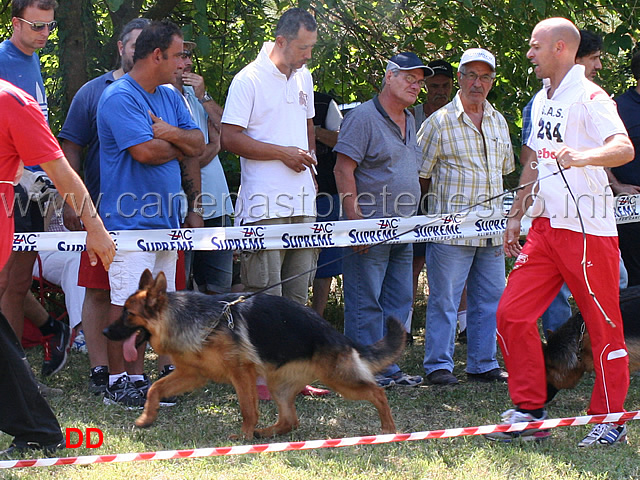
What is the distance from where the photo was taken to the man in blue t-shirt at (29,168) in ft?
18.2

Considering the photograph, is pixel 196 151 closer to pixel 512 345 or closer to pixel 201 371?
pixel 201 371

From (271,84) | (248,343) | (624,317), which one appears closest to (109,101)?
(271,84)

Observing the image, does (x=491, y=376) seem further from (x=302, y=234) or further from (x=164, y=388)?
(x=164, y=388)

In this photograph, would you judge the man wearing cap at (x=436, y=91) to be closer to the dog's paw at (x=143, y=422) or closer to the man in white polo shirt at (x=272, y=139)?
the man in white polo shirt at (x=272, y=139)

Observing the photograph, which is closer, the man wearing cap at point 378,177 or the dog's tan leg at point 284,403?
the dog's tan leg at point 284,403

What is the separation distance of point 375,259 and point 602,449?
2205 millimetres

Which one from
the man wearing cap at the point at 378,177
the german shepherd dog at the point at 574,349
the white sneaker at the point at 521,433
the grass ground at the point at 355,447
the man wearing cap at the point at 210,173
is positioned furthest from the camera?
the man wearing cap at the point at 210,173

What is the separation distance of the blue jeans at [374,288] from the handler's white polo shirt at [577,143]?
5.93 feet

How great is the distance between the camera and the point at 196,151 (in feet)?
18.4

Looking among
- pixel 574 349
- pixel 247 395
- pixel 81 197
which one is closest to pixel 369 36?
pixel 574 349

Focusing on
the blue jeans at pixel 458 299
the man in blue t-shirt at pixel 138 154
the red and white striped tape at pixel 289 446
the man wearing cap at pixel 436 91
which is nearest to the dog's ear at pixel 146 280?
the man in blue t-shirt at pixel 138 154

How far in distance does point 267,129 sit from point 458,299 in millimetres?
1957

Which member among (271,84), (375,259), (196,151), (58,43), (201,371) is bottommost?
(201,371)

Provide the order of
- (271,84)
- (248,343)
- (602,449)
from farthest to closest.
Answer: (271,84), (248,343), (602,449)
